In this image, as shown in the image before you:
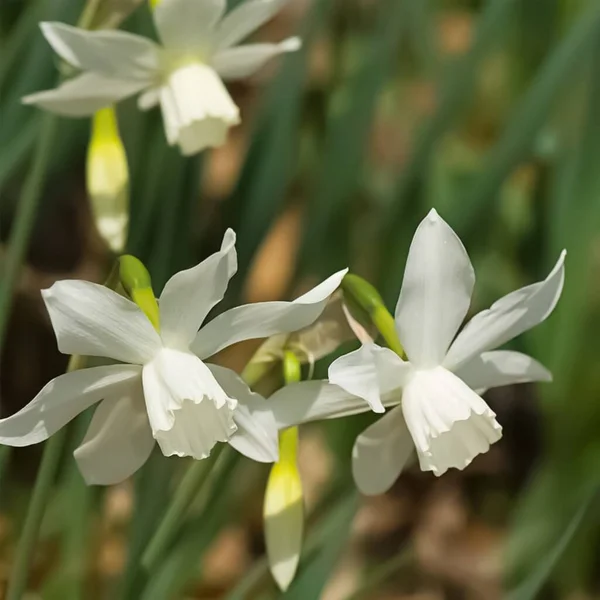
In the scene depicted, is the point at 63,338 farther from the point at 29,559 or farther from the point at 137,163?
the point at 137,163

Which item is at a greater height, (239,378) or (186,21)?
(186,21)

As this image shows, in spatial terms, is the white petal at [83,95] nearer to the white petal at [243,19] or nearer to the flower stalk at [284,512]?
the white petal at [243,19]

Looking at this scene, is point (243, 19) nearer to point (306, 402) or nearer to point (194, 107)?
point (194, 107)

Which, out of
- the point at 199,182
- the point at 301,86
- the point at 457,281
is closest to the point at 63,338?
the point at 457,281

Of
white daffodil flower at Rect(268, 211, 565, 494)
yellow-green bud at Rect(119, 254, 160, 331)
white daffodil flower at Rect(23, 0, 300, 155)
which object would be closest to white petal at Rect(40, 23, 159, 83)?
white daffodil flower at Rect(23, 0, 300, 155)

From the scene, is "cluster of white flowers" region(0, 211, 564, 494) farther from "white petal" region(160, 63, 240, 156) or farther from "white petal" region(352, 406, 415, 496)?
"white petal" region(160, 63, 240, 156)

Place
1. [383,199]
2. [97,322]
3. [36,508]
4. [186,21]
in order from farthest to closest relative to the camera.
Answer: [383,199] → [186,21] → [36,508] → [97,322]

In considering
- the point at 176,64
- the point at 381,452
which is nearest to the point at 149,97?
the point at 176,64
